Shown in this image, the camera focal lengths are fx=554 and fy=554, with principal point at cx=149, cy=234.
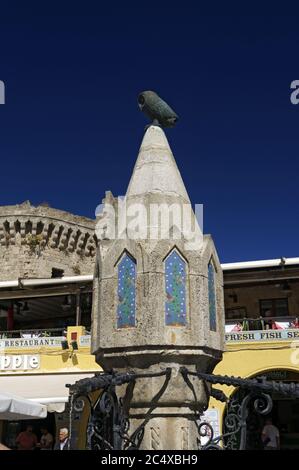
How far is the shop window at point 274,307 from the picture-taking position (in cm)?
2111

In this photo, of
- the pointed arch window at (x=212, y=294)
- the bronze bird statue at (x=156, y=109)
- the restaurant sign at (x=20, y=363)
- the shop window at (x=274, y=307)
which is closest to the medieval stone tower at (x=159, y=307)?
the pointed arch window at (x=212, y=294)

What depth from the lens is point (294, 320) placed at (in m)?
16.7

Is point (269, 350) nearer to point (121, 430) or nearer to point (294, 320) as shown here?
point (294, 320)

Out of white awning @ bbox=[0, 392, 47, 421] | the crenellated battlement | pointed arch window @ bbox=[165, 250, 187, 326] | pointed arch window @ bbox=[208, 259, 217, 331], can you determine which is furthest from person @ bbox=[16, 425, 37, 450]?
the crenellated battlement

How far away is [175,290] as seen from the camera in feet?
16.5

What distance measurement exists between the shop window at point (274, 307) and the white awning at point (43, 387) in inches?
315

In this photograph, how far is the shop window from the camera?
2111 cm

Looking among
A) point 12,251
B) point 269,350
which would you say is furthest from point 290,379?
point 12,251

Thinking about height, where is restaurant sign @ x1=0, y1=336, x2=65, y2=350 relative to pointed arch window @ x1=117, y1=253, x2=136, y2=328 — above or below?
above

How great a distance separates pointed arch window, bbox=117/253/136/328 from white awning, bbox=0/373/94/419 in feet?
35.0

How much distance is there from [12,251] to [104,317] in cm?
3032

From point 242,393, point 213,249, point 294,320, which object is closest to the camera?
point 242,393

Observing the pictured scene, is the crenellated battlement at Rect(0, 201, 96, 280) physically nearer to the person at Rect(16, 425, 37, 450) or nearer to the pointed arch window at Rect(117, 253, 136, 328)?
the person at Rect(16, 425, 37, 450)

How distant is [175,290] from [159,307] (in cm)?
23
